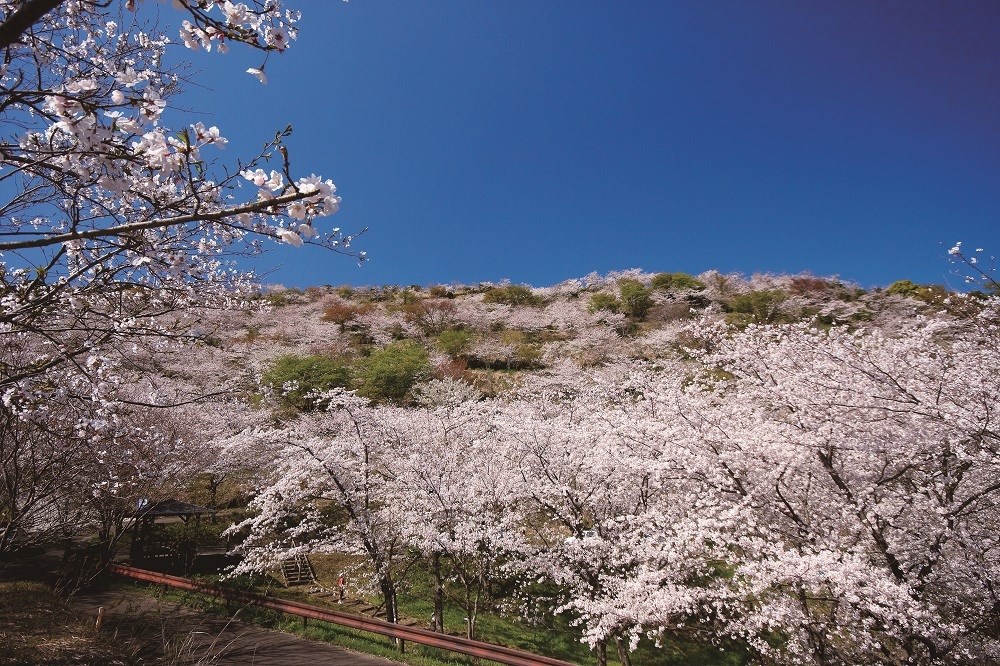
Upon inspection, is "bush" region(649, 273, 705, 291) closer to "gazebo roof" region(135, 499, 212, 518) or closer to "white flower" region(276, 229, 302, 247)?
"gazebo roof" region(135, 499, 212, 518)

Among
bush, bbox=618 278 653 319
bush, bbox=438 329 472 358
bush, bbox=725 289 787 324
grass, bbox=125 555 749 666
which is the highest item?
bush, bbox=618 278 653 319

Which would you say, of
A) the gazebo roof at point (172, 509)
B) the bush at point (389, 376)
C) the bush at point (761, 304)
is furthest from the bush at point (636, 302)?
the gazebo roof at point (172, 509)

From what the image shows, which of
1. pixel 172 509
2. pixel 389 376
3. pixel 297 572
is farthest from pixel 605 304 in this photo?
pixel 172 509

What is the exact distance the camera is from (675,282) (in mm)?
49906

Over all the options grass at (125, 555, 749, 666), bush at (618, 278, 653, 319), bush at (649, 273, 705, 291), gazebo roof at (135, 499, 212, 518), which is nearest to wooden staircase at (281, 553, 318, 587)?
grass at (125, 555, 749, 666)

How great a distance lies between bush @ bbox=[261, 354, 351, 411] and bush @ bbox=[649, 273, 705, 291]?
33963 mm

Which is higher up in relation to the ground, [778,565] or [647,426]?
[647,426]

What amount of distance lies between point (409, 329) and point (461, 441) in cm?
3215

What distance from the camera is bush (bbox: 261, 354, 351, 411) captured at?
92.0 ft

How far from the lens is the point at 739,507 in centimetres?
661

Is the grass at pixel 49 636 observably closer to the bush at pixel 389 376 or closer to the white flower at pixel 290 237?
the white flower at pixel 290 237

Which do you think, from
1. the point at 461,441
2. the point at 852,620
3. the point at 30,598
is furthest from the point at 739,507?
the point at 30,598

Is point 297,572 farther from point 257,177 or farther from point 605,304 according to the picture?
point 605,304

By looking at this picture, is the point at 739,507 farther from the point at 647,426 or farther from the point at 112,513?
the point at 112,513
